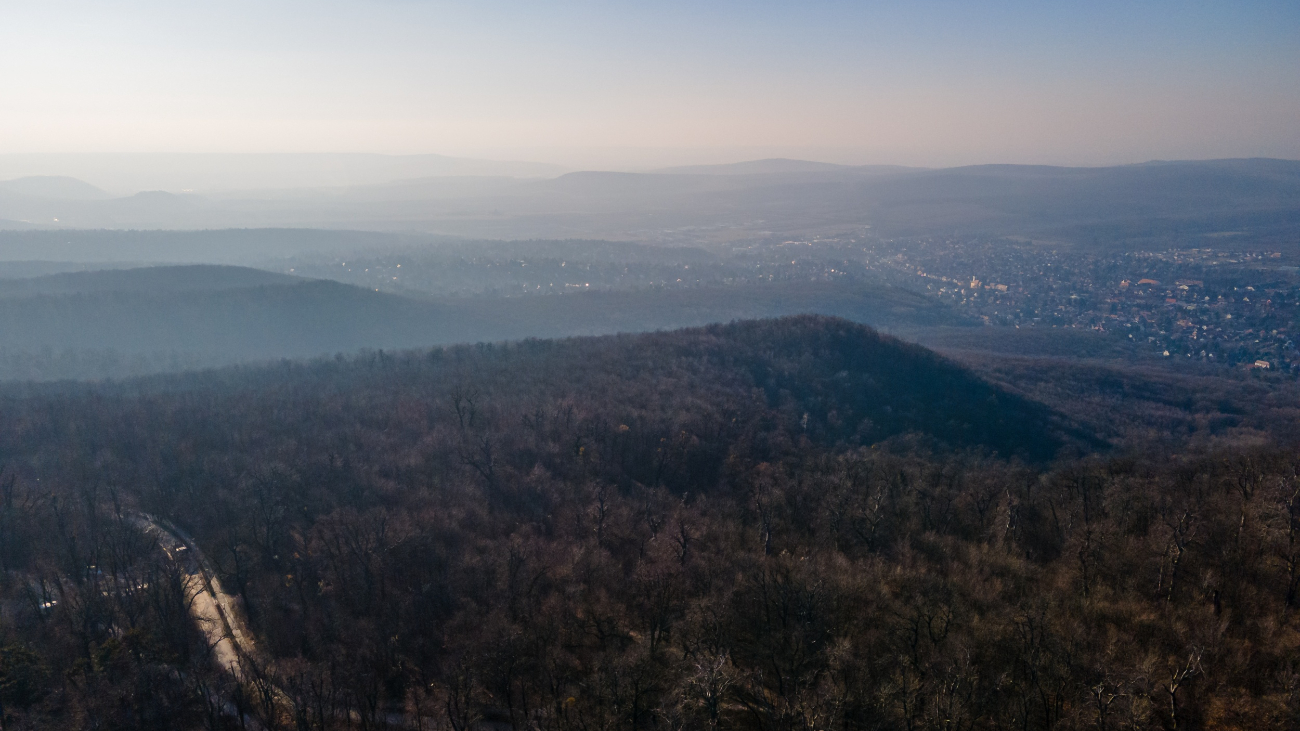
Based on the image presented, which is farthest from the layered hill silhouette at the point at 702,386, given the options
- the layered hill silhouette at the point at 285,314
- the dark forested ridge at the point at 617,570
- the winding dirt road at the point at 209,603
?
the layered hill silhouette at the point at 285,314

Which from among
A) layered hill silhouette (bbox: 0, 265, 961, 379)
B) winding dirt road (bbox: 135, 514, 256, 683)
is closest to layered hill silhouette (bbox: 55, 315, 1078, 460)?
winding dirt road (bbox: 135, 514, 256, 683)

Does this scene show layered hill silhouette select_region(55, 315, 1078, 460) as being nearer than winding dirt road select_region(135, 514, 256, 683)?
No

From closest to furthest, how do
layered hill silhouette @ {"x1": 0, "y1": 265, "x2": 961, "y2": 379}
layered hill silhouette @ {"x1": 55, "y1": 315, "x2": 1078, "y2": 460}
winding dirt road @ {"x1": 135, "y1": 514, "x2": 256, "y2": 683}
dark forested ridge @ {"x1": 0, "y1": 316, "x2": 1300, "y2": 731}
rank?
dark forested ridge @ {"x1": 0, "y1": 316, "x2": 1300, "y2": 731} → winding dirt road @ {"x1": 135, "y1": 514, "x2": 256, "y2": 683} → layered hill silhouette @ {"x1": 55, "y1": 315, "x2": 1078, "y2": 460} → layered hill silhouette @ {"x1": 0, "y1": 265, "x2": 961, "y2": 379}

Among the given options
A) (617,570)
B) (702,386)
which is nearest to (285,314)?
(702,386)

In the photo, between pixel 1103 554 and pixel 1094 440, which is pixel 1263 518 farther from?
pixel 1094 440

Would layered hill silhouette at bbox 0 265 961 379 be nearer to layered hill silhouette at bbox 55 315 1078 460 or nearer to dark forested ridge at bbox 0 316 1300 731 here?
layered hill silhouette at bbox 55 315 1078 460

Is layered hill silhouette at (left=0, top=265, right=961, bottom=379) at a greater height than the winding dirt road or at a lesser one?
greater

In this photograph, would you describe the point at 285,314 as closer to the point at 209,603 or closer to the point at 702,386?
the point at 702,386

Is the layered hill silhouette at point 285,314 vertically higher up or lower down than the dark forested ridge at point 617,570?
higher up

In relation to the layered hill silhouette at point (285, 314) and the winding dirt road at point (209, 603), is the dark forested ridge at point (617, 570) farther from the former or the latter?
the layered hill silhouette at point (285, 314)

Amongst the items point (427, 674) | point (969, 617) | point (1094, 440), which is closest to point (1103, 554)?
point (969, 617)
